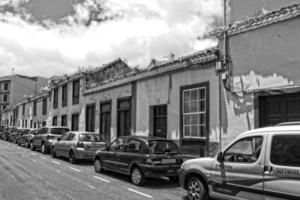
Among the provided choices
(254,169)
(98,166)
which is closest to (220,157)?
(254,169)

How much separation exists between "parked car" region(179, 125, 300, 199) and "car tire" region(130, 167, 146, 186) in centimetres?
237

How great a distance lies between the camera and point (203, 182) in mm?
7289

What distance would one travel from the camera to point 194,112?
1371 cm

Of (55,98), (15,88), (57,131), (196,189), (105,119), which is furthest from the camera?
(15,88)

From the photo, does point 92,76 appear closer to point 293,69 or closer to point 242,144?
point 293,69

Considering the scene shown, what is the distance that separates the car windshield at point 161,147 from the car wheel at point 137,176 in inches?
30.3

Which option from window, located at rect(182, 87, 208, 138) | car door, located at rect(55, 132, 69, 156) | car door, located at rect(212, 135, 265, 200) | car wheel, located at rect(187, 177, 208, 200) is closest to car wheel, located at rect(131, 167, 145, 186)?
car wheel, located at rect(187, 177, 208, 200)

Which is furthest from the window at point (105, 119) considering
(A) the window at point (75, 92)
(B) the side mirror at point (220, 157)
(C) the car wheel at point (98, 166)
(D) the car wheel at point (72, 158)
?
(B) the side mirror at point (220, 157)

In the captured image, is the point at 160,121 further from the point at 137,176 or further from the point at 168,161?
the point at 137,176

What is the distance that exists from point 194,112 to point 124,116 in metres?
6.77

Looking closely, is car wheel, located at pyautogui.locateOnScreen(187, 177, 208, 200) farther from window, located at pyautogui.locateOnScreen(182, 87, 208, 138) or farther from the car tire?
window, located at pyautogui.locateOnScreen(182, 87, 208, 138)

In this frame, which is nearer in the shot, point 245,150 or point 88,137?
point 245,150

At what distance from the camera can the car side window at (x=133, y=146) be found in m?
10.2

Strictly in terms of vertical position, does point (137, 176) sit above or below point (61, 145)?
below
